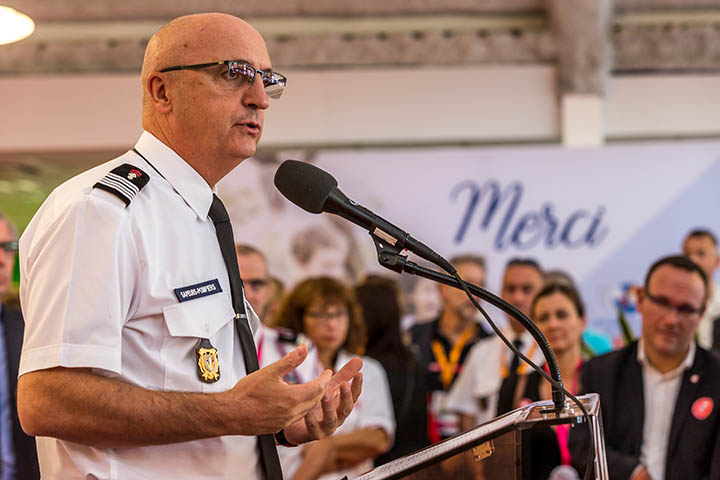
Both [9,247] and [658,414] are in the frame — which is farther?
[9,247]

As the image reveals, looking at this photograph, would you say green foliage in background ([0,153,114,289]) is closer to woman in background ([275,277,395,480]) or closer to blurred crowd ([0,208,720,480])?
blurred crowd ([0,208,720,480])

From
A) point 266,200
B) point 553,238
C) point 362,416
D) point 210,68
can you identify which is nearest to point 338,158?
point 266,200

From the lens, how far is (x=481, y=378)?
5.79 metres

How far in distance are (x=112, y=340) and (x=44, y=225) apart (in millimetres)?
233

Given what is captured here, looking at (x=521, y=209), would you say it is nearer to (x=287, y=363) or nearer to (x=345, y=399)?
(x=345, y=399)

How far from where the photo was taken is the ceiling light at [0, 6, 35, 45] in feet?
12.7

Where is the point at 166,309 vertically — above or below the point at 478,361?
below

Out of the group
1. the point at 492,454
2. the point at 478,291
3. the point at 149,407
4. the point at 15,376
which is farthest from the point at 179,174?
the point at 15,376

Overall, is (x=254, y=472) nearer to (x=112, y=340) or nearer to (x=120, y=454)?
(x=120, y=454)

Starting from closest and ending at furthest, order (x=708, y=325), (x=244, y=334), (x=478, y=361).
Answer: (x=244, y=334)
(x=708, y=325)
(x=478, y=361)

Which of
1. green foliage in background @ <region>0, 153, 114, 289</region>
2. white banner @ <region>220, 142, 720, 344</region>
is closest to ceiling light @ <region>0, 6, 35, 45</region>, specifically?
green foliage in background @ <region>0, 153, 114, 289</region>

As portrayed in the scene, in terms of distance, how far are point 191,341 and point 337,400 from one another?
31 centimetres

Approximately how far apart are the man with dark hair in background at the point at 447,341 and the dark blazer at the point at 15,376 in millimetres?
2773

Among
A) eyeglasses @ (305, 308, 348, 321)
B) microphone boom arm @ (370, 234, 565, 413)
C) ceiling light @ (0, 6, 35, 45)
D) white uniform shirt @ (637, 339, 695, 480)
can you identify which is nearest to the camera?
microphone boom arm @ (370, 234, 565, 413)
